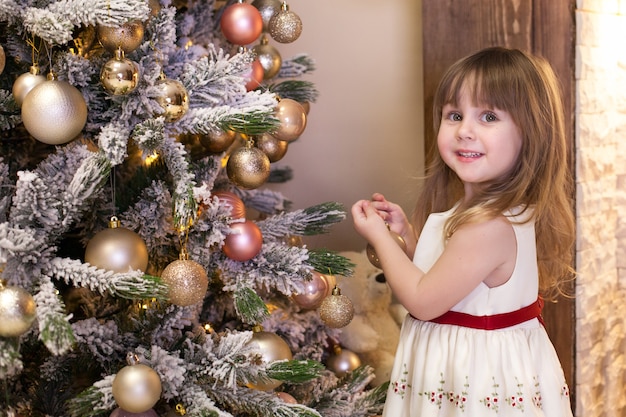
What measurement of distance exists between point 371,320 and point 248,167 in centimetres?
70

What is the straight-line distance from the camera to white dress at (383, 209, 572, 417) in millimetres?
1254

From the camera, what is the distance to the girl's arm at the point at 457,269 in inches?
49.1

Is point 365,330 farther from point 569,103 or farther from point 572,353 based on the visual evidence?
point 569,103

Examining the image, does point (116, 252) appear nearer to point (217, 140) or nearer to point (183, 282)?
point (183, 282)

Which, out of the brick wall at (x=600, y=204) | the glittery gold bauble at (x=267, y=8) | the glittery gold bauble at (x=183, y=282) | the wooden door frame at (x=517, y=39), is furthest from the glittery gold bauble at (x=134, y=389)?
the brick wall at (x=600, y=204)

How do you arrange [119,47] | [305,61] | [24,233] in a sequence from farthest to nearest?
[305,61], [119,47], [24,233]

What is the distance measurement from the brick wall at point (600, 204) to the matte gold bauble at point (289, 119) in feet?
2.09

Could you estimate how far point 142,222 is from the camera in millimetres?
1178

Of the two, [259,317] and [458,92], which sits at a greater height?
[458,92]

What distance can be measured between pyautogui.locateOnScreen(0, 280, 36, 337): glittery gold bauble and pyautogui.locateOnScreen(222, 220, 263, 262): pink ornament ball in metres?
0.37

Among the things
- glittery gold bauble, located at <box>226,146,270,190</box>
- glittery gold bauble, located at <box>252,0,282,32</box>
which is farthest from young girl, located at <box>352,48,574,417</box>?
glittery gold bauble, located at <box>252,0,282,32</box>

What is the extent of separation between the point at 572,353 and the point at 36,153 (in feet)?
3.88

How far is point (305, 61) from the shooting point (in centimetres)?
151

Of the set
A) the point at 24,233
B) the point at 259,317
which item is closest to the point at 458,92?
the point at 259,317
